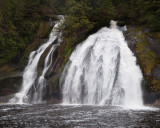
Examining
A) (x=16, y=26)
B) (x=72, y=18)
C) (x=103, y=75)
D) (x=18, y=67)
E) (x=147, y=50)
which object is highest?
(x=16, y=26)

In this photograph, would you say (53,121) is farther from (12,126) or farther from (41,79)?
(41,79)

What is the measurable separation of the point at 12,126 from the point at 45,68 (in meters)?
13.9

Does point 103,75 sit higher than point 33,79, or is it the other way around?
point 103,75

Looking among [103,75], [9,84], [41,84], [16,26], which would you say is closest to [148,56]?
[103,75]

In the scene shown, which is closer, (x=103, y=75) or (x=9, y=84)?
(x=103, y=75)

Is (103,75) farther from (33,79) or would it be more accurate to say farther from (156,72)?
(33,79)

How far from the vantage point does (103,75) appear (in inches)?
732

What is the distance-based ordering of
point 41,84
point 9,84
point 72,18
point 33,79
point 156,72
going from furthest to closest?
1. point 72,18
2. point 9,84
3. point 33,79
4. point 41,84
5. point 156,72

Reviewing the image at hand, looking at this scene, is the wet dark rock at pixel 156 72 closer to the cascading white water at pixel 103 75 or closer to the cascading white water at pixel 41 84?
the cascading white water at pixel 103 75

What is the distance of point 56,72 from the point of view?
21.8 m

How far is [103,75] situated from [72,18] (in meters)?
9.74

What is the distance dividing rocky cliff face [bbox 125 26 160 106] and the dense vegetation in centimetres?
190

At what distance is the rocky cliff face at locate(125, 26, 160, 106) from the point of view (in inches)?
647

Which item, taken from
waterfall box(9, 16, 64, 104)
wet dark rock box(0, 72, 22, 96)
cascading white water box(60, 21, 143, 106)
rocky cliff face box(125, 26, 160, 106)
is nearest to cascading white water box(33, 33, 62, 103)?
waterfall box(9, 16, 64, 104)
